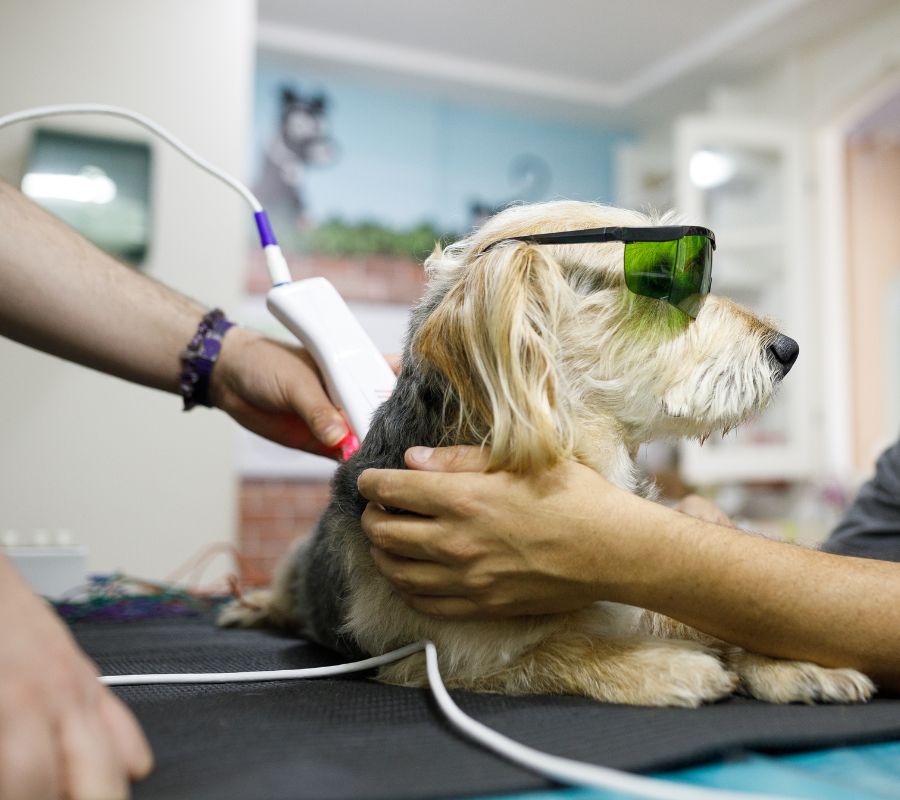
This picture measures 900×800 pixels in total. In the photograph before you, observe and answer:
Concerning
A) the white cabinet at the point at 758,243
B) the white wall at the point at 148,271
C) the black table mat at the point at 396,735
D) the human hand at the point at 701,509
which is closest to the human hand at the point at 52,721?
the black table mat at the point at 396,735

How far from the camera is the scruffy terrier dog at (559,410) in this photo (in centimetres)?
97

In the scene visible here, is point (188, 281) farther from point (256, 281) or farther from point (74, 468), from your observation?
point (256, 281)

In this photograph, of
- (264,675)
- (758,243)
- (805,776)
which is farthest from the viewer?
(758,243)

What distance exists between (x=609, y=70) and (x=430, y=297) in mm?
5971

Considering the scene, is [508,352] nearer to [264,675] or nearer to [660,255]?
[660,255]

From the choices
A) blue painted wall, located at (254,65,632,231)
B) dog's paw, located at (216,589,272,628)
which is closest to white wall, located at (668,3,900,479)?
blue painted wall, located at (254,65,632,231)

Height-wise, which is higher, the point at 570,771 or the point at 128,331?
the point at 128,331

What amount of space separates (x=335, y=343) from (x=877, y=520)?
1.07m

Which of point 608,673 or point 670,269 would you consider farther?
point 670,269

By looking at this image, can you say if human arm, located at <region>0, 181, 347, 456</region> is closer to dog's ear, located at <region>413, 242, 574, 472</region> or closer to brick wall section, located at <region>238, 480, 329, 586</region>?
dog's ear, located at <region>413, 242, 574, 472</region>

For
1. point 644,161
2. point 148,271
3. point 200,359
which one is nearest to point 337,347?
point 200,359

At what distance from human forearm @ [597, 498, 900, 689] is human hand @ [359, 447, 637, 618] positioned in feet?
0.10

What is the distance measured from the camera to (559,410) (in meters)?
1.05

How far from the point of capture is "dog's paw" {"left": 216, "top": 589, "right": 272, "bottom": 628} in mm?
1677
